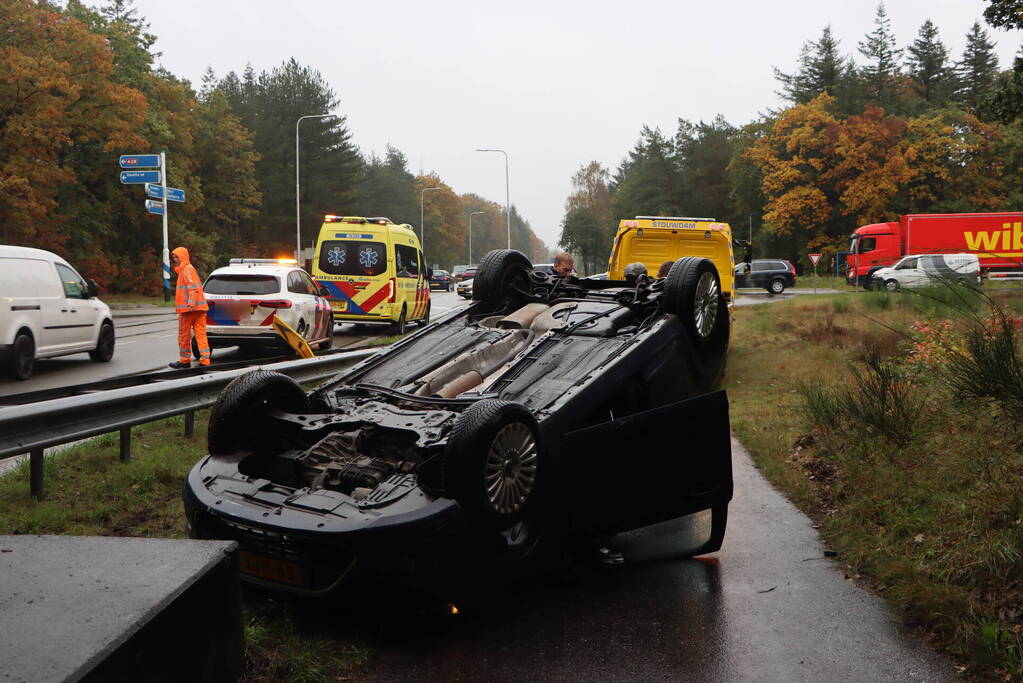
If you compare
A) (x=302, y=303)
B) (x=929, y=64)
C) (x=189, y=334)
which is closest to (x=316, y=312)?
(x=302, y=303)

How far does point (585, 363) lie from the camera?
194 inches

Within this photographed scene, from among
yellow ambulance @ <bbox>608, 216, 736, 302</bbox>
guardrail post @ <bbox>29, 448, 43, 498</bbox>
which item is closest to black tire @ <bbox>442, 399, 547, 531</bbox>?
guardrail post @ <bbox>29, 448, 43, 498</bbox>

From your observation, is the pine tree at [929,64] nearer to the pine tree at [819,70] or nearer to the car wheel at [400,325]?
the pine tree at [819,70]

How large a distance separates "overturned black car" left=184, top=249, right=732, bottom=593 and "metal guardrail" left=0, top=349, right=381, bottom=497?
3.83 feet

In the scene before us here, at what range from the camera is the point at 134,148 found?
38250 millimetres

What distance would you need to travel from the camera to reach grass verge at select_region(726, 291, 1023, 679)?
394cm

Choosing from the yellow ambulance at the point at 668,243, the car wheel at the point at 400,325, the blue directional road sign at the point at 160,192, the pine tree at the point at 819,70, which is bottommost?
the car wheel at the point at 400,325

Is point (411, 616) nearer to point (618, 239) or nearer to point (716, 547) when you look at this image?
point (716, 547)

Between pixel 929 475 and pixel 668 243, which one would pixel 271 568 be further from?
pixel 668 243

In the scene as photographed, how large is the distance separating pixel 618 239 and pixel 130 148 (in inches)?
1179

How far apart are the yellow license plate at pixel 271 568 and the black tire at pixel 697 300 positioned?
9.47ft

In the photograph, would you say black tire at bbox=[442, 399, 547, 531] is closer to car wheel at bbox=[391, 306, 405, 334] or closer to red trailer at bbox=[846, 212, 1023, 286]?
car wheel at bbox=[391, 306, 405, 334]

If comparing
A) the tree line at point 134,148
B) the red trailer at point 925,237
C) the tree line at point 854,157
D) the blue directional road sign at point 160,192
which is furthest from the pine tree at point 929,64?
the blue directional road sign at point 160,192

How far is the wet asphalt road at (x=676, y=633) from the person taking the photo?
3.52m
